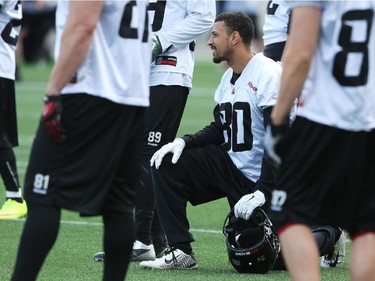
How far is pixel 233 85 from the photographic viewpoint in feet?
20.5

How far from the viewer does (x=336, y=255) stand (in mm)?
6172

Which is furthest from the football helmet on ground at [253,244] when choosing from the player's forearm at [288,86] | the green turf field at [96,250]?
the player's forearm at [288,86]

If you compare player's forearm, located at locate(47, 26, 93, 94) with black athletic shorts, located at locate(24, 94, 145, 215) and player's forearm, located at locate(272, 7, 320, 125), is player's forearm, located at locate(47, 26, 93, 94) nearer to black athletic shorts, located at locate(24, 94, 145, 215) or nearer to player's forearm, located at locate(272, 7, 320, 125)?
black athletic shorts, located at locate(24, 94, 145, 215)

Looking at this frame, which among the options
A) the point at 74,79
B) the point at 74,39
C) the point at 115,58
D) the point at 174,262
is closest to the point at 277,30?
the point at 174,262

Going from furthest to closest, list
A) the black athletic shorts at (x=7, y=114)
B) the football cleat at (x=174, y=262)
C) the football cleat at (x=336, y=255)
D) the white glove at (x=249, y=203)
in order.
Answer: the black athletic shorts at (x=7, y=114)
the football cleat at (x=336, y=255)
the football cleat at (x=174, y=262)
the white glove at (x=249, y=203)

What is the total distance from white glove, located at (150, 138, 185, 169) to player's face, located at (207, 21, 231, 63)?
555 millimetres

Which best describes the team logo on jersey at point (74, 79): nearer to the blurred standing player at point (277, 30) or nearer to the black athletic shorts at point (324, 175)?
the black athletic shorts at point (324, 175)

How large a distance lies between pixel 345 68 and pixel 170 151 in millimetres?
2166

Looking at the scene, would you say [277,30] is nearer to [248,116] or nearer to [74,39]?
[248,116]

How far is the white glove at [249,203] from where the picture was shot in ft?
19.0

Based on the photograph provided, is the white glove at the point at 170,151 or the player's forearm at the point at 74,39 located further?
the white glove at the point at 170,151

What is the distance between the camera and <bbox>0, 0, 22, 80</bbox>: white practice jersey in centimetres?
691

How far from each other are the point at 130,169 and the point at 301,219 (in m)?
0.80

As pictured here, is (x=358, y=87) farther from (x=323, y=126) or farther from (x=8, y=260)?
(x=8, y=260)
